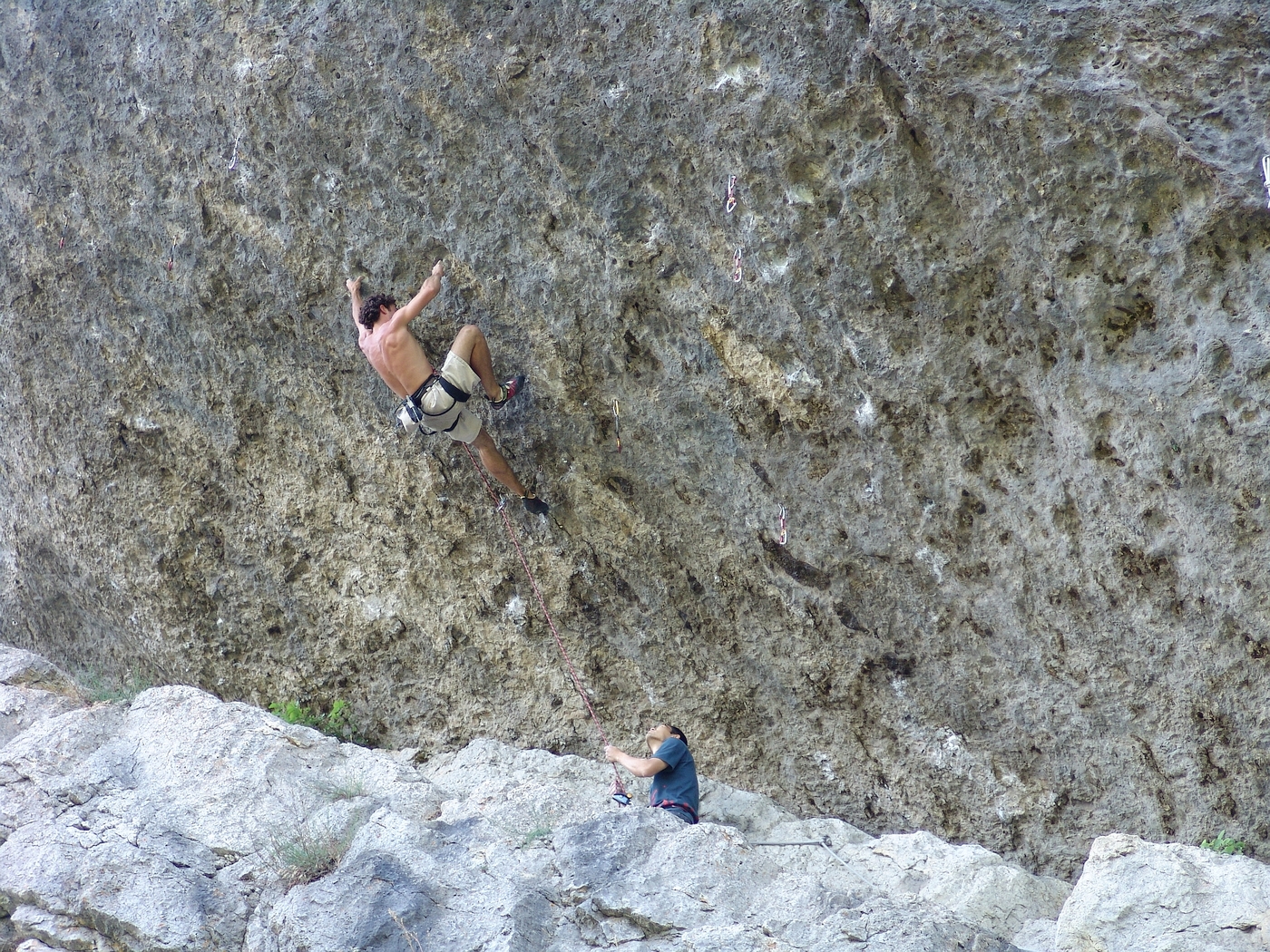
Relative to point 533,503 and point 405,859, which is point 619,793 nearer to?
point 405,859

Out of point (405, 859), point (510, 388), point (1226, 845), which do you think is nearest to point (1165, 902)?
point (1226, 845)

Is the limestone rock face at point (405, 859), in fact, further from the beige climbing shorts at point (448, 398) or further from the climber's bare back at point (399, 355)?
the climber's bare back at point (399, 355)

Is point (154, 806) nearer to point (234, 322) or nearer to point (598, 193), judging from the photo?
point (234, 322)

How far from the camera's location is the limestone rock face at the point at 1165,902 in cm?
360

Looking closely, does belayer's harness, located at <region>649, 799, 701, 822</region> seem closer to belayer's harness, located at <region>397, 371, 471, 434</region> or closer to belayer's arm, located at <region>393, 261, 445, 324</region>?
belayer's harness, located at <region>397, 371, 471, 434</region>

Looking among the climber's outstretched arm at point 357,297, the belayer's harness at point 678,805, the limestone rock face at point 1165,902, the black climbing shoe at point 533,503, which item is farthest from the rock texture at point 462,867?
the climber's outstretched arm at point 357,297

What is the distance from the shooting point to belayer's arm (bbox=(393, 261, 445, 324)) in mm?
4883

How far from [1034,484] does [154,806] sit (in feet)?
14.1

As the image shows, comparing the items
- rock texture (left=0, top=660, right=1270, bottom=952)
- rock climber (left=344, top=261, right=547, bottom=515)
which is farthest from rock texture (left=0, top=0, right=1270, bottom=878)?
rock texture (left=0, top=660, right=1270, bottom=952)

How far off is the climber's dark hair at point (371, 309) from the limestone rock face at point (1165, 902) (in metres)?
3.95

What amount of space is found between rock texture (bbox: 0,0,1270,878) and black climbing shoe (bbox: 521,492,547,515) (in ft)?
0.51

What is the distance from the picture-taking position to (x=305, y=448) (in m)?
5.97

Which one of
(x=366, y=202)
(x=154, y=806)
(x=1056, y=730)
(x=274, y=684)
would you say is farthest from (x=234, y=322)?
(x=1056, y=730)

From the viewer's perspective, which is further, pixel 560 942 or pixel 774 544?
pixel 774 544
